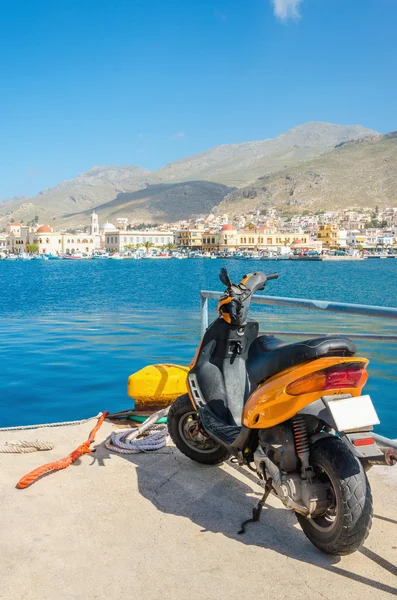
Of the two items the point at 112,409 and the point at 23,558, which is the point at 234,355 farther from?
the point at 112,409

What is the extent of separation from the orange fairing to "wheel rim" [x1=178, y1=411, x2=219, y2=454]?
3.67 feet

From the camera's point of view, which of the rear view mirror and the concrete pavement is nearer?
the concrete pavement

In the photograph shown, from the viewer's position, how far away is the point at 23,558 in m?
2.72

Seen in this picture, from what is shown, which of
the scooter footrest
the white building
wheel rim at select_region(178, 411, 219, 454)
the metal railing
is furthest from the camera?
the white building

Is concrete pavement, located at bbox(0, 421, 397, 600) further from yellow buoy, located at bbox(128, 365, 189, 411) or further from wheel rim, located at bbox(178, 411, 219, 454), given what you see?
yellow buoy, located at bbox(128, 365, 189, 411)

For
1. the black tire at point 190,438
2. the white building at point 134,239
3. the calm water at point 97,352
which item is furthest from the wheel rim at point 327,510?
the white building at point 134,239

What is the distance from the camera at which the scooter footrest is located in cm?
333

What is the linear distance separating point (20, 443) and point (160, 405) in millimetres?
1207

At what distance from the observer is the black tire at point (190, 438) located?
3.86 m

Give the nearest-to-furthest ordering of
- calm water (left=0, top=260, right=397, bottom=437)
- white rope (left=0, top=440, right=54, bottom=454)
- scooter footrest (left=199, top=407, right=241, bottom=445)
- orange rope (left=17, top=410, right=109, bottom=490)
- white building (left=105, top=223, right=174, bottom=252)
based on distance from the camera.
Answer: scooter footrest (left=199, top=407, right=241, bottom=445)
orange rope (left=17, top=410, right=109, bottom=490)
white rope (left=0, top=440, right=54, bottom=454)
calm water (left=0, top=260, right=397, bottom=437)
white building (left=105, top=223, right=174, bottom=252)

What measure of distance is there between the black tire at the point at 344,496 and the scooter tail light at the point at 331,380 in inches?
10.5

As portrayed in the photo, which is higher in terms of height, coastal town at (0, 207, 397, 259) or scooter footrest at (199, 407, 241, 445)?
coastal town at (0, 207, 397, 259)

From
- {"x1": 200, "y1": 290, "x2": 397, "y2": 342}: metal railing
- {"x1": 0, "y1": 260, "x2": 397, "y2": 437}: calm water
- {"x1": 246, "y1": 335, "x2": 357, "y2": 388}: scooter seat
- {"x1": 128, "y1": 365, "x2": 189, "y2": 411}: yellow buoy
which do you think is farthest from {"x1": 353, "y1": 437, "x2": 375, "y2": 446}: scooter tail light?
{"x1": 0, "y1": 260, "x2": 397, "y2": 437}: calm water

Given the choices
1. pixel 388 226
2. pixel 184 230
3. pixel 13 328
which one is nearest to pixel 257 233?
pixel 184 230
